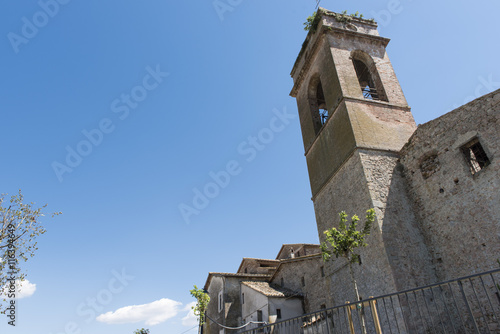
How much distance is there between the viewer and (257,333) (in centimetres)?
904

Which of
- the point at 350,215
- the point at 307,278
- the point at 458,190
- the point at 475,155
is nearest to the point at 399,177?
the point at 458,190

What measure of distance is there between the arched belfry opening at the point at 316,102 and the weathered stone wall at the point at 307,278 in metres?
7.94

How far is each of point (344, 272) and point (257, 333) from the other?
5080 millimetres

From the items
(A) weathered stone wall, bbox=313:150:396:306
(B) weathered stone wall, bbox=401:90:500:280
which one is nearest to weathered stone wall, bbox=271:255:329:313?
(A) weathered stone wall, bbox=313:150:396:306

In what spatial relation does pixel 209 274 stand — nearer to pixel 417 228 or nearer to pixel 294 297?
pixel 294 297

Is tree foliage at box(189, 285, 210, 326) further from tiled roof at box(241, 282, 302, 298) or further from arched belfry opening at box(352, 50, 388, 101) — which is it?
arched belfry opening at box(352, 50, 388, 101)

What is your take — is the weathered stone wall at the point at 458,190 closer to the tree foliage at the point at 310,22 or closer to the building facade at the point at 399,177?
the building facade at the point at 399,177

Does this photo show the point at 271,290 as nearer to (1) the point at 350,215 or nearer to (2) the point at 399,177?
(1) the point at 350,215

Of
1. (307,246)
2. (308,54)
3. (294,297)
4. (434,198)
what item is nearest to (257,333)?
(434,198)

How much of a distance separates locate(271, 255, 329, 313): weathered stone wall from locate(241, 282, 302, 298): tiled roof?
1.28ft

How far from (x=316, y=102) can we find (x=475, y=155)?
950 cm

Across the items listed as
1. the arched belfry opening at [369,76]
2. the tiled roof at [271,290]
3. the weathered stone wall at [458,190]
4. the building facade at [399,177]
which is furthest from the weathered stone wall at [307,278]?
the arched belfry opening at [369,76]

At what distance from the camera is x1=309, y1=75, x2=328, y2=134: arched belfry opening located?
17591mm

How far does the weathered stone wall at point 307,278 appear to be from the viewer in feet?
56.9
